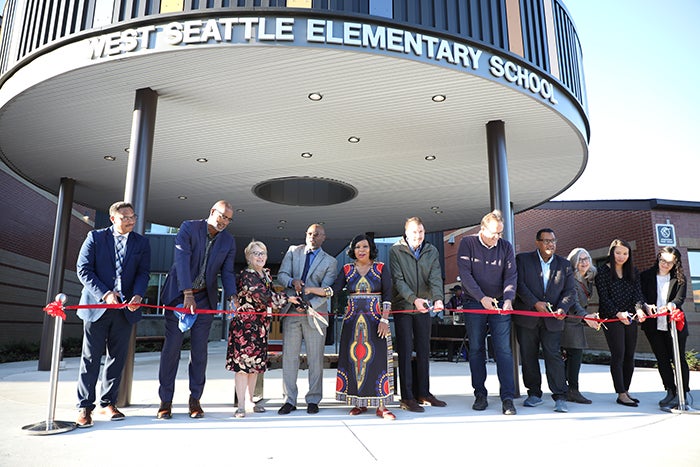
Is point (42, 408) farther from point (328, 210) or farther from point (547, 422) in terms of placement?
point (328, 210)

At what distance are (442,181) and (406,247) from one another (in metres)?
5.78

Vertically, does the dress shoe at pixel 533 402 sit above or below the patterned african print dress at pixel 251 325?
below

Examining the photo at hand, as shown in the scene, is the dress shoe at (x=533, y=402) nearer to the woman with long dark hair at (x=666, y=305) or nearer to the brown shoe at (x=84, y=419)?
the woman with long dark hair at (x=666, y=305)

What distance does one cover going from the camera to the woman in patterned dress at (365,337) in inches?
177

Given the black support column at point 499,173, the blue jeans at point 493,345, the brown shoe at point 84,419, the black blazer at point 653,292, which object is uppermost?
the black support column at point 499,173

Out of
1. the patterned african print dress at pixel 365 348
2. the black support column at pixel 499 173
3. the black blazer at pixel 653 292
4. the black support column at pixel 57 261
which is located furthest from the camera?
the black support column at pixel 57 261

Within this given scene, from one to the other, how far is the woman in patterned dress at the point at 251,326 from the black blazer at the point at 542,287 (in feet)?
7.93

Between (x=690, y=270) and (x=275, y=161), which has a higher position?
(x=275, y=161)

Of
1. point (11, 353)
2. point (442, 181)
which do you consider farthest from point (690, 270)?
point (11, 353)

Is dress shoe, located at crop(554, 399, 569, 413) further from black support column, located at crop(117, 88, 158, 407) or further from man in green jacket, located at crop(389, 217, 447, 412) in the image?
black support column, located at crop(117, 88, 158, 407)

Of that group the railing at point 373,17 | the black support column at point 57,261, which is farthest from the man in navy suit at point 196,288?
the black support column at point 57,261

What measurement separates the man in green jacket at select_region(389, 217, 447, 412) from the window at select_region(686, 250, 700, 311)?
10.7 m

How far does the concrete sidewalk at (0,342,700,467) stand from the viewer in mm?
3029

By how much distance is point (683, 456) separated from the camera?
312 cm
